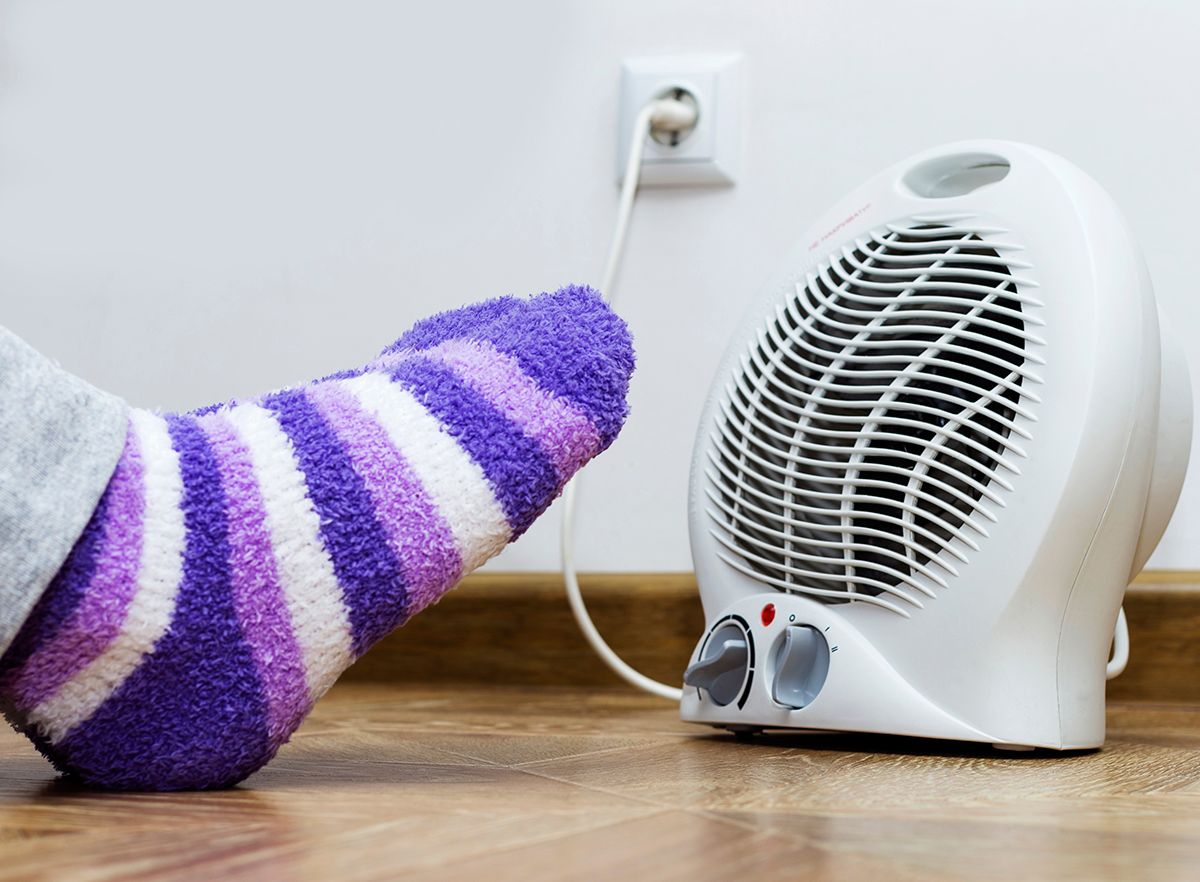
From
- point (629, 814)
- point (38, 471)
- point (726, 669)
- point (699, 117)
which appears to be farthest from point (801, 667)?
point (699, 117)

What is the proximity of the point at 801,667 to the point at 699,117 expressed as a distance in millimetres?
485

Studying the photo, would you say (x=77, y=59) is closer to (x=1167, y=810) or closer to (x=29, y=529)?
(x=29, y=529)

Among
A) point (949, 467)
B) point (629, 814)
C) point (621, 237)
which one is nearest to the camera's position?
point (629, 814)

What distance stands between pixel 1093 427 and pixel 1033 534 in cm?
5

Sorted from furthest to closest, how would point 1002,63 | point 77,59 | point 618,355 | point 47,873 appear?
1. point 77,59
2. point 1002,63
3. point 618,355
4. point 47,873

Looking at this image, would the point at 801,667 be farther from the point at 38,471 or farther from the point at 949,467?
the point at 38,471

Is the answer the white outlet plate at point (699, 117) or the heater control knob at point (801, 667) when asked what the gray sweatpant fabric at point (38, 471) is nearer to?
the heater control knob at point (801, 667)

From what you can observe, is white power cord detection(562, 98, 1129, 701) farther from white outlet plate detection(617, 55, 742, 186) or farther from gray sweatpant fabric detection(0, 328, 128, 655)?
gray sweatpant fabric detection(0, 328, 128, 655)

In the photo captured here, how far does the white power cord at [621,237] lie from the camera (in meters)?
0.94

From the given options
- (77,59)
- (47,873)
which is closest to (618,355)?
(47,873)

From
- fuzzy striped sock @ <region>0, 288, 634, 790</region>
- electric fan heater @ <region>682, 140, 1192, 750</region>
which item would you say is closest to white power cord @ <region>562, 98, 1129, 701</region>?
electric fan heater @ <region>682, 140, 1192, 750</region>

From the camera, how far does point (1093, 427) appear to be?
1.88 feet

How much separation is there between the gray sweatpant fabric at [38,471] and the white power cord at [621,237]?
0.53 meters

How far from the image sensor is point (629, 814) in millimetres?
407
